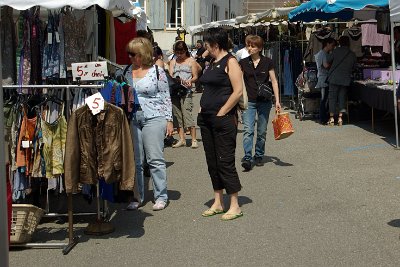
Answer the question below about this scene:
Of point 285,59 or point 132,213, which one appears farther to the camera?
point 285,59

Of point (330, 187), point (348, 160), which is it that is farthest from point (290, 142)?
point (330, 187)

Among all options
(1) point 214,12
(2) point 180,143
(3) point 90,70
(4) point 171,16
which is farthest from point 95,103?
(1) point 214,12

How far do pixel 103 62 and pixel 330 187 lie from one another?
3.43m

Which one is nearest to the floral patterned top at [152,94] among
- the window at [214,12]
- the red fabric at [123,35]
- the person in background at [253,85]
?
the red fabric at [123,35]

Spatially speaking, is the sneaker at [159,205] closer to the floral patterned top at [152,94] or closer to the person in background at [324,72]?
the floral patterned top at [152,94]

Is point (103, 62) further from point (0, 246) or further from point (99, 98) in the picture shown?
point (0, 246)

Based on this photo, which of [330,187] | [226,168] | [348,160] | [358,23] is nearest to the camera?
[226,168]

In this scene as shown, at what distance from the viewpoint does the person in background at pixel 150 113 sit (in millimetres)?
6840

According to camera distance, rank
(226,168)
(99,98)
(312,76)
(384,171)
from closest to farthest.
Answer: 1. (99,98)
2. (226,168)
3. (384,171)
4. (312,76)

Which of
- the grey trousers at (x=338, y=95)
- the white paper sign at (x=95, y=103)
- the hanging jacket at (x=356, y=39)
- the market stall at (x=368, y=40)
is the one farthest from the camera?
the hanging jacket at (x=356, y=39)

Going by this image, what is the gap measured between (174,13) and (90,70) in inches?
1383

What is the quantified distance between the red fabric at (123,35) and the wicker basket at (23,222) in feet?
11.3

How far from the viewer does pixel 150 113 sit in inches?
274

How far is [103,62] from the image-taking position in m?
5.86
